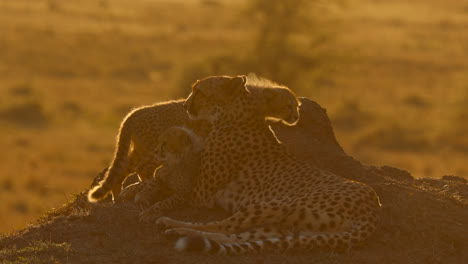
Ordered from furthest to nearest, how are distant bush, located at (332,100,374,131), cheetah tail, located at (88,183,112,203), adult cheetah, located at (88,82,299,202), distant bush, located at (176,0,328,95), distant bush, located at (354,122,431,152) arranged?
distant bush, located at (332,100,374,131) → distant bush, located at (354,122,431,152) → distant bush, located at (176,0,328,95) → adult cheetah, located at (88,82,299,202) → cheetah tail, located at (88,183,112,203)

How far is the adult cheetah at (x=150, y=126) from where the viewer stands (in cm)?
516

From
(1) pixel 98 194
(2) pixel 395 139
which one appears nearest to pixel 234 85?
(1) pixel 98 194

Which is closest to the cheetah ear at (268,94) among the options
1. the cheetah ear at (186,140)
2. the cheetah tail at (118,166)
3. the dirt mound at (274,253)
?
the dirt mound at (274,253)

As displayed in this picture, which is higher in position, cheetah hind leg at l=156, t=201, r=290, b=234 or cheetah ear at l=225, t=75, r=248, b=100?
cheetah ear at l=225, t=75, r=248, b=100

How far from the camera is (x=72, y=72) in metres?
26.0

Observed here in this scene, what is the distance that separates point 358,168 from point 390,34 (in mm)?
30005

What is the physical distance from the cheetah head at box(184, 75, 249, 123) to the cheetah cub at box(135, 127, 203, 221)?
155 millimetres

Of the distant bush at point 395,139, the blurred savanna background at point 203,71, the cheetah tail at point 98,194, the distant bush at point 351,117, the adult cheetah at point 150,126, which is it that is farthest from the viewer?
the distant bush at point 351,117

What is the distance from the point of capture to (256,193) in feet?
14.8

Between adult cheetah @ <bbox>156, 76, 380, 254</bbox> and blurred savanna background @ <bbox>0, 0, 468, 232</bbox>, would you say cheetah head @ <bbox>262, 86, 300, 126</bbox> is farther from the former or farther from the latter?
blurred savanna background @ <bbox>0, 0, 468, 232</bbox>

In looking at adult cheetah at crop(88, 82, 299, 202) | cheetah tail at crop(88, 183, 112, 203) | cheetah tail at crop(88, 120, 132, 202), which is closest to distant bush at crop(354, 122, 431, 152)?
adult cheetah at crop(88, 82, 299, 202)

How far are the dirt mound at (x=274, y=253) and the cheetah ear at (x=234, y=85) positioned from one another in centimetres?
70

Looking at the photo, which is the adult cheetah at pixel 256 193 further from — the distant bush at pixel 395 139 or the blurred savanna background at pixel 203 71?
the distant bush at pixel 395 139

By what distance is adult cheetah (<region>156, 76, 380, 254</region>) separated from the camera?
157 inches
